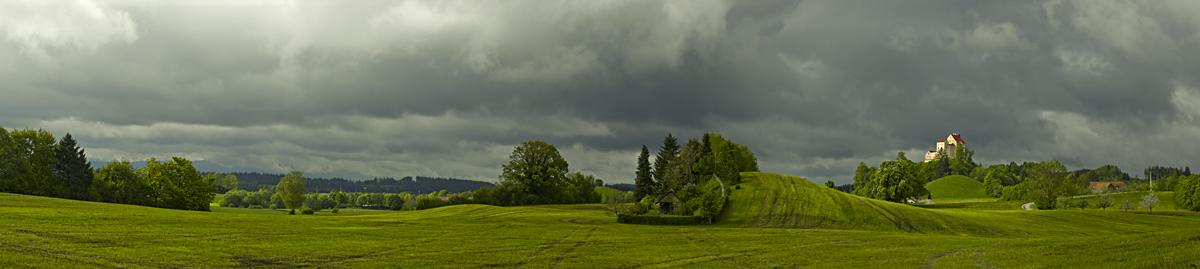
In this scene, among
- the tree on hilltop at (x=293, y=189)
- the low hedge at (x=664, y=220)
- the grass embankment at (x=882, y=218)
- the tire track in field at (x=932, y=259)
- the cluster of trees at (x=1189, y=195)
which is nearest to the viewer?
the tire track in field at (x=932, y=259)

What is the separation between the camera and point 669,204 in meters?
73.4

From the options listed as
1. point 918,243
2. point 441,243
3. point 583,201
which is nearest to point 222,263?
point 441,243

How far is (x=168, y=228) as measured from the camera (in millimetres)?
36500

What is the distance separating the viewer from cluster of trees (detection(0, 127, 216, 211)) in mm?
71688

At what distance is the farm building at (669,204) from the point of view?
72812 millimetres

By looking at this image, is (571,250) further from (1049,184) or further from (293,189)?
(293,189)

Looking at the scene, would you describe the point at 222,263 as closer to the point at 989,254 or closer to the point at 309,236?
the point at 309,236

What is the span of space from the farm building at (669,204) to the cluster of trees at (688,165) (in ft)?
40.5

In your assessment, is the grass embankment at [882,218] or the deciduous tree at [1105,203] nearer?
the grass embankment at [882,218]

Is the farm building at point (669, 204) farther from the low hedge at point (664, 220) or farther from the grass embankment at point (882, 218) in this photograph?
the low hedge at point (664, 220)

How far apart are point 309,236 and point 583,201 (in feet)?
296

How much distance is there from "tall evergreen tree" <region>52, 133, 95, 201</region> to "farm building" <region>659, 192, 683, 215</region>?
8334 cm

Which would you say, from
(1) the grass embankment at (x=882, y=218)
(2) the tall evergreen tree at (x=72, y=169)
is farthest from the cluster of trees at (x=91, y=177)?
(1) the grass embankment at (x=882, y=218)

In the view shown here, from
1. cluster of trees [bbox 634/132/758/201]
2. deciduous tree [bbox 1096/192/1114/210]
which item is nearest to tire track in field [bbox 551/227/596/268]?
cluster of trees [bbox 634/132/758/201]
